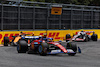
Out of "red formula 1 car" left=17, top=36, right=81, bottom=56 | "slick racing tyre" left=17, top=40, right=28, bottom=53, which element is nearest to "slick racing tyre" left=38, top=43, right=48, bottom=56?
"red formula 1 car" left=17, top=36, right=81, bottom=56

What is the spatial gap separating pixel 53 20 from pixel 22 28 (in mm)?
3924

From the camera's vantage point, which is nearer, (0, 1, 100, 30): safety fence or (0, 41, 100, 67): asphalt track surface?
(0, 41, 100, 67): asphalt track surface

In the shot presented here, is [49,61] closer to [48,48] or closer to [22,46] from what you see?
[48,48]

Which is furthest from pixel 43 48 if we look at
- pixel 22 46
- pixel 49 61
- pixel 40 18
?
pixel 40 18

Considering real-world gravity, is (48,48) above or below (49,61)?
above

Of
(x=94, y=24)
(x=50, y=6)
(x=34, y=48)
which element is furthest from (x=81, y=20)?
(x=34, y=48)

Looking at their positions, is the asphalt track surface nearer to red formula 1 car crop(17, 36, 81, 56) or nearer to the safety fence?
red formula 1 car crop(17, 36, 81, 56)

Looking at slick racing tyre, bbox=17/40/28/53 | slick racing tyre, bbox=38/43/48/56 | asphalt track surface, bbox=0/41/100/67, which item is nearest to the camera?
asphalt track surface, bbox=0/41/100/67

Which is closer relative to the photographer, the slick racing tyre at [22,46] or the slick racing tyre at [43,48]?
the slick racing tyre at [43,48]

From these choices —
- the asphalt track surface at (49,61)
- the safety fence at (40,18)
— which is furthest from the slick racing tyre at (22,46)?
the safety fence at (40,18)

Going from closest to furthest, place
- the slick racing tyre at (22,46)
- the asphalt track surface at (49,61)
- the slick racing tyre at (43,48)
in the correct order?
the asphalt track surface at (49,61) → the slick racing tyre at (43,48) → the slick racing tyre at (22,46)

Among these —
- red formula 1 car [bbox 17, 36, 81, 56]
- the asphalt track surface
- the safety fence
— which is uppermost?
the safety fence

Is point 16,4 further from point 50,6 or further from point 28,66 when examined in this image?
point 28,66

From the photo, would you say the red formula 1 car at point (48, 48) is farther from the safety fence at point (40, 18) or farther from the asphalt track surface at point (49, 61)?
the safety fence at point (40, 18)
